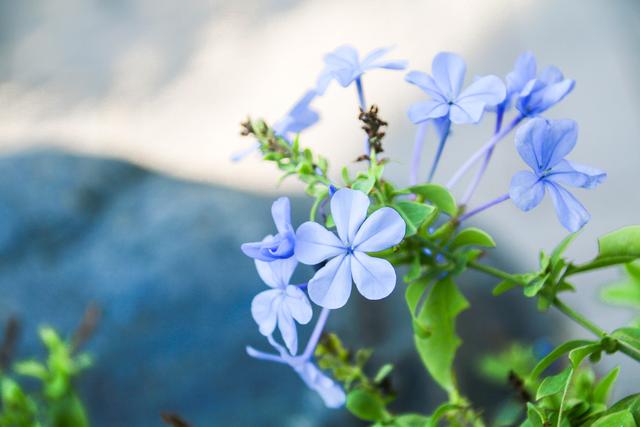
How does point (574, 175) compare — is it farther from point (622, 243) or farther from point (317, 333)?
point (317, 333)

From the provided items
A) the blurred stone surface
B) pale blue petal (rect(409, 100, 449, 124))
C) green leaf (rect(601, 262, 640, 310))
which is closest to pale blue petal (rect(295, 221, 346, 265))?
pale blue petal (rect(409, 100, 449, 124))

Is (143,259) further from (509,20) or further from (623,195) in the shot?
(509,20)

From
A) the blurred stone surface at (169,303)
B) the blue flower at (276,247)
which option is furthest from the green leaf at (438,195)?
the blurred stone surface at (169,303)

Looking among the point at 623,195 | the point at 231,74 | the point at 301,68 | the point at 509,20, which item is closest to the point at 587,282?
the point at 623,195

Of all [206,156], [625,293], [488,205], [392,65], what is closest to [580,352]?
[488,205]

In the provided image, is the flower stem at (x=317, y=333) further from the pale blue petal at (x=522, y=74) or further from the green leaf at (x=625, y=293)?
the green leaf at (x=625, y=293)
